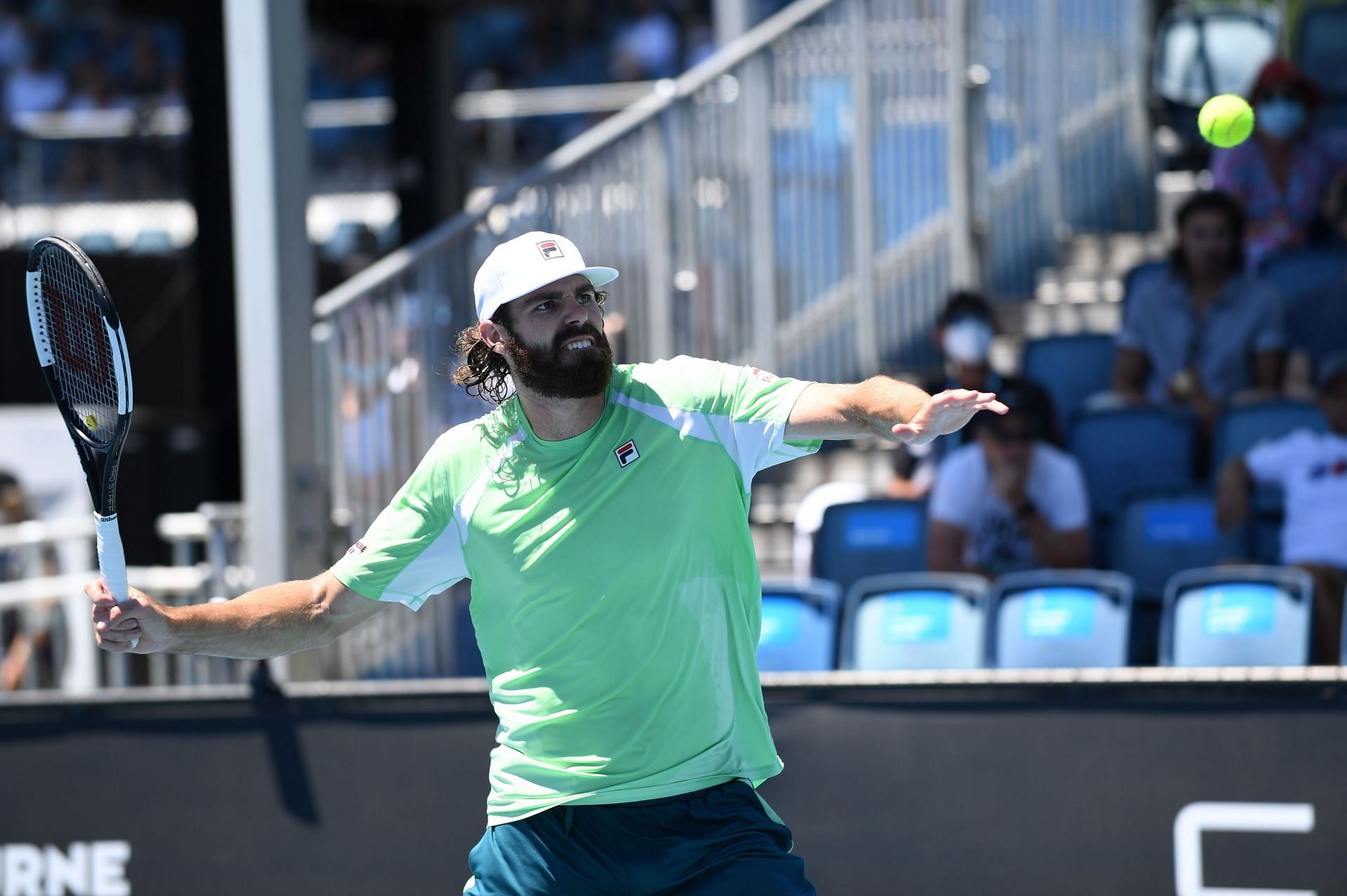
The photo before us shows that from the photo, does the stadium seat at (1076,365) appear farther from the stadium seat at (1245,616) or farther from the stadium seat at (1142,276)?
the stadium seat at (1245,616)

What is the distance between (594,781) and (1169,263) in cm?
506

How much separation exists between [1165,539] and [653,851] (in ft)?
12.3

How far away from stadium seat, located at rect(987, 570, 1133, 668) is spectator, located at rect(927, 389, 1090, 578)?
1.67ft

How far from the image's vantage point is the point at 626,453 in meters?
3.92

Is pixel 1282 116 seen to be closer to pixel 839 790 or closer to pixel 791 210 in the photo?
pixel 791 210

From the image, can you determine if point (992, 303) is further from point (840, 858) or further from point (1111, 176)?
point (840, 858)

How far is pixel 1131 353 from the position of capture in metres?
7.92

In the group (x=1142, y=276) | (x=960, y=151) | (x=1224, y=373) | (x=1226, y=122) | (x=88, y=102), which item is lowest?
(x=1224, y=373)

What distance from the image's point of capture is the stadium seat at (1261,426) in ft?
22.8

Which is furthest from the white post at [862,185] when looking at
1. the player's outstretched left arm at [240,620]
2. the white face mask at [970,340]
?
the player's outstretched left arm at [240,620]

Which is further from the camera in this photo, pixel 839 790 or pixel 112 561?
pixel 839 790

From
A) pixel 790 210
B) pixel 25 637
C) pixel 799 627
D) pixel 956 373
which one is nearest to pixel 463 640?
pixel 799 627

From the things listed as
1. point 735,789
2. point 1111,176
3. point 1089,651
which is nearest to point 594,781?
point 735,789

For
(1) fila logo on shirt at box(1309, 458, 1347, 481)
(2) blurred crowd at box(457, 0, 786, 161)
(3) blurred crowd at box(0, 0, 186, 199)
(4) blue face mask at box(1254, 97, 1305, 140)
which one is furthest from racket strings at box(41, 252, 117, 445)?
(2) blurred crowd at box(457, 0, 786, 161)
